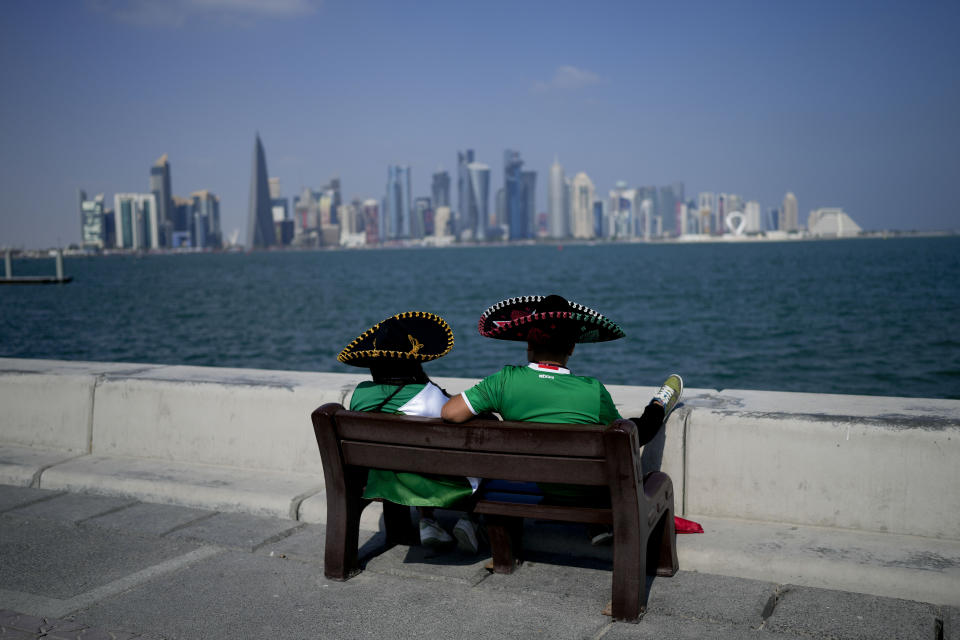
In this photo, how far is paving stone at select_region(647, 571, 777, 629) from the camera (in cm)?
356

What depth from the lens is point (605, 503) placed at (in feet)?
12.5

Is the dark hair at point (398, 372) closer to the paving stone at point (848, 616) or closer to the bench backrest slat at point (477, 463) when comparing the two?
the bench backrest slat at point (477, 463)

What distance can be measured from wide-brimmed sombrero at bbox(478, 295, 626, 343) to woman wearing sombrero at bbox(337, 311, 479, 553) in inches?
12.0

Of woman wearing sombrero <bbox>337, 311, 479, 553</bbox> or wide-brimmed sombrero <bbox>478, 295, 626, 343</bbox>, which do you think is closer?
wide-brimmed sombrero <bbox>478, 295, 626, 343</bbox>

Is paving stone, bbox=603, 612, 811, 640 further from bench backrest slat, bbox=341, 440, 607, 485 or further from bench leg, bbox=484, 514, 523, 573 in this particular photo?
bench leg, bbox=484, 514, 523, 573

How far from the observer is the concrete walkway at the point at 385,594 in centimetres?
349

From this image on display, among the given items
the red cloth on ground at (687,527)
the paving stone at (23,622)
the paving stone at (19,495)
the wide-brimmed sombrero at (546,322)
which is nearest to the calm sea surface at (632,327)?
the red cloth on ground at (687,527)

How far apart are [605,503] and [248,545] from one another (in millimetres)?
2006

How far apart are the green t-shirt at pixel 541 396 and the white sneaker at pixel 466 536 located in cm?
79

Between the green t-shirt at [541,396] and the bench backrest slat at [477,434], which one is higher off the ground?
the green t-shirt at [541,396]

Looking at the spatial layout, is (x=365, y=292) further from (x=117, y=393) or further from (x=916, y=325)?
(x=117, y=393)

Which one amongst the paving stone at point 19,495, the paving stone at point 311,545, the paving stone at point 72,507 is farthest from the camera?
the paving stone at point 19,495

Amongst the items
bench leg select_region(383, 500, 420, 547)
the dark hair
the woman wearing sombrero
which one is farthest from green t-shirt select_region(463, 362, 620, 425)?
bench leg select_region(383, 500, 420, 547)

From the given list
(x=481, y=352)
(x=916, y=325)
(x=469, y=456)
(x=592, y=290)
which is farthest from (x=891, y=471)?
(x=592, y=290)
